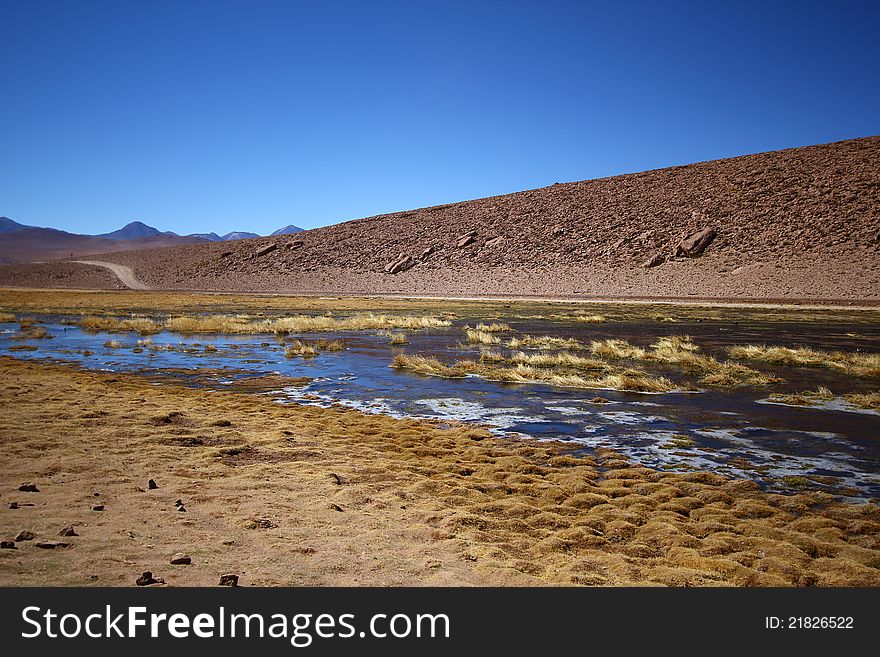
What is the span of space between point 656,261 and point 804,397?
56.2 metres

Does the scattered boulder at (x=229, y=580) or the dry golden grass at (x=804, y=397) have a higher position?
the scattered boulder at (x=229, y=580)

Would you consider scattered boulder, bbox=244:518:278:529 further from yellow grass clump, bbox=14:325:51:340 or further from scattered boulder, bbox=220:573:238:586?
yellow grass clump, bbox=14:325:51:340

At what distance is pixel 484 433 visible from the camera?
36.1 ft

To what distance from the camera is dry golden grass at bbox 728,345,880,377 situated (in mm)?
17750

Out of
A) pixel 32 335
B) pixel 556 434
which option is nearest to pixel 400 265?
pixel 32 335

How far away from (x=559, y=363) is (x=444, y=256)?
6668 centimetres

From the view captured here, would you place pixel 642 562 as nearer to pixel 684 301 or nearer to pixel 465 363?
pixel 465 363

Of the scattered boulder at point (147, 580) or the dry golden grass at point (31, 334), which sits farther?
the dry golden grass at point (31, 334)

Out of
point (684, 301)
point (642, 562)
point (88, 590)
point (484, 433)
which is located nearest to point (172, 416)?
point (484, 433)

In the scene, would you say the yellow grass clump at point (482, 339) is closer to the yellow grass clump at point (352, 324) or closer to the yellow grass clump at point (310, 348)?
the yellow grass clump at point (310, 348)

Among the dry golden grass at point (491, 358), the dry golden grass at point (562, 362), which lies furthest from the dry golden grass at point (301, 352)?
the dry golden grass at point (562, 362)

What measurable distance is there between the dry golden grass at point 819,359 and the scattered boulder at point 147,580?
19.1m

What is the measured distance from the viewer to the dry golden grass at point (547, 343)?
2394 cm

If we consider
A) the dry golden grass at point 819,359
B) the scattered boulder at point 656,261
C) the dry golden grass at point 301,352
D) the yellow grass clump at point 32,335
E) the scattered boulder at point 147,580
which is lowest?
the scattered boulder at point 147,580
